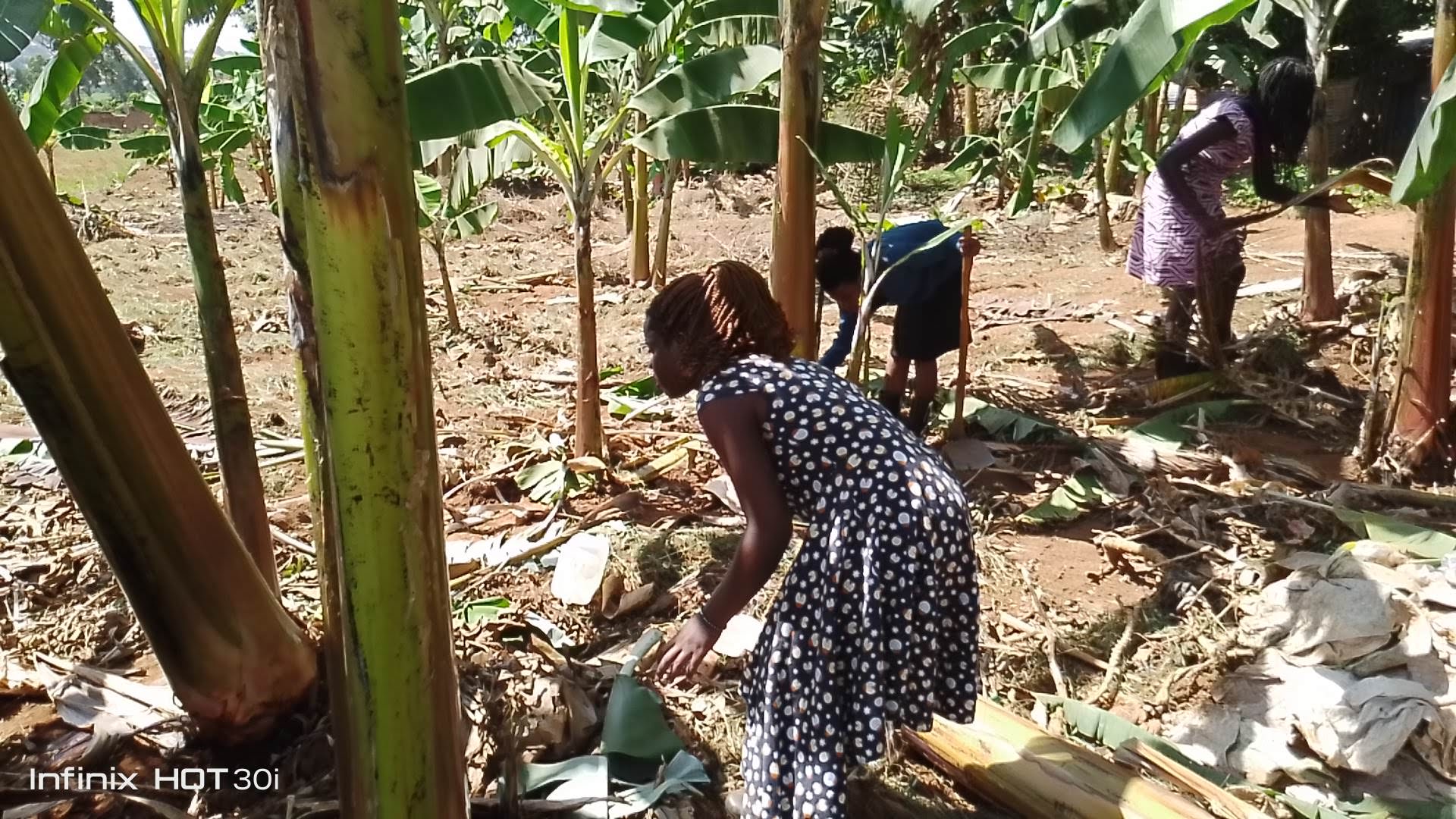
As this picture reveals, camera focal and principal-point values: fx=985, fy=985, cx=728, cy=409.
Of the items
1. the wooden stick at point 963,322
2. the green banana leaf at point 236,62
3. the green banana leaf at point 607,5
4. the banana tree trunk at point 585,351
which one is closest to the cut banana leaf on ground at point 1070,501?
the wooden stick at point 963,322

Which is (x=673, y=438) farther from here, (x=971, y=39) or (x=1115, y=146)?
(x=1115, y=146)

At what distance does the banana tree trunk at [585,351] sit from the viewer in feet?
15.0

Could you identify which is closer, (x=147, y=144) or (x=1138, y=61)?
(x=1138, y=61)

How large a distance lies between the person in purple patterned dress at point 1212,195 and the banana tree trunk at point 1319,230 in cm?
118

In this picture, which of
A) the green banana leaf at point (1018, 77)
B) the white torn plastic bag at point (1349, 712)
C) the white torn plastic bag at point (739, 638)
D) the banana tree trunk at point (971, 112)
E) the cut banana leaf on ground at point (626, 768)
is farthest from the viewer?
the banana tree trunk at point (971, 112)

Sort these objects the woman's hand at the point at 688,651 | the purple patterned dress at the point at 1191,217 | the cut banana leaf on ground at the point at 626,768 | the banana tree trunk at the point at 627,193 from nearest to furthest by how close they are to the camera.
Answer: the woman's hand at the point at 688,651 → the cut banana leaf on ground at the point at 626,768 → the purple patterned dress at the point at 1191,217 → the banana tree trunk at the point at 627,193

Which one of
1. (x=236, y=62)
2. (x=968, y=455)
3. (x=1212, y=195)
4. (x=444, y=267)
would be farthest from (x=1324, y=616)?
(x=236, y=62)

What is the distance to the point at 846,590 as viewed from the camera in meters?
1.93

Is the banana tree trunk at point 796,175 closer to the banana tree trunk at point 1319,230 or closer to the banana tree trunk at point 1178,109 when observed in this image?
the banana tree trunk at point 1319,230

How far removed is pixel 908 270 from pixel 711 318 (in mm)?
2851

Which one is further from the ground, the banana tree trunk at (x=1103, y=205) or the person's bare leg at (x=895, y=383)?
the banana tree trunk at (x=1103, y=205)

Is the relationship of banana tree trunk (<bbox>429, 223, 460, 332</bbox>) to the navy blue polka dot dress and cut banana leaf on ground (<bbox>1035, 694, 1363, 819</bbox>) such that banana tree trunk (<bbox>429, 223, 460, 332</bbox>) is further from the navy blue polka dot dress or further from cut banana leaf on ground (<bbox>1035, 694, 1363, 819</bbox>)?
the navy blue polka dot dress

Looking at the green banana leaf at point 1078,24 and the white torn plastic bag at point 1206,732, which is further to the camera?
the green banana leaf at point 1078,24

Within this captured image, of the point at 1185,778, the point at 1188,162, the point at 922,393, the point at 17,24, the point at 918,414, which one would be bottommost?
the point at 1185,778
